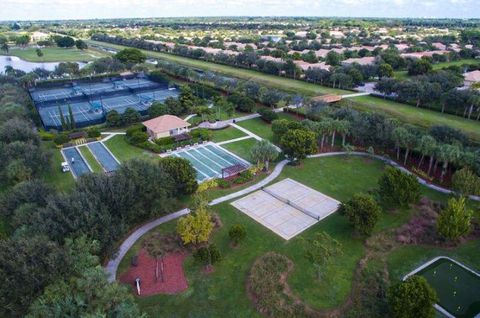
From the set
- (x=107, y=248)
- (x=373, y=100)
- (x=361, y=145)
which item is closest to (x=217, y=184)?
(x=107, y=248)

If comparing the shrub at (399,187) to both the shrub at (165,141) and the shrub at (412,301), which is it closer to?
the shrub at (412,301)

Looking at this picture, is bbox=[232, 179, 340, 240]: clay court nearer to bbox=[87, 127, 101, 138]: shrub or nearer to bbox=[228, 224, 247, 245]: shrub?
bbox=[228, 224, 247, 245]: shrub

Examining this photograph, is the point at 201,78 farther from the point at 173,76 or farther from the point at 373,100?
the point at 373,100

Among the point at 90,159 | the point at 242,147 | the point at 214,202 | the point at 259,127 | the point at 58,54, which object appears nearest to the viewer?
the point at 214,202

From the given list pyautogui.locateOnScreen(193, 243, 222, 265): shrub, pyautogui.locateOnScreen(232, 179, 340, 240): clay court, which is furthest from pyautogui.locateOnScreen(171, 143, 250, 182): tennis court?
pyautogui.locateOnScreen(193, 243, 222, 265): shrub

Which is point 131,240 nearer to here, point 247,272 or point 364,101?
point 247,272

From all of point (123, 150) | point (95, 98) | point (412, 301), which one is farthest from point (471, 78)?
point (95, 98)
